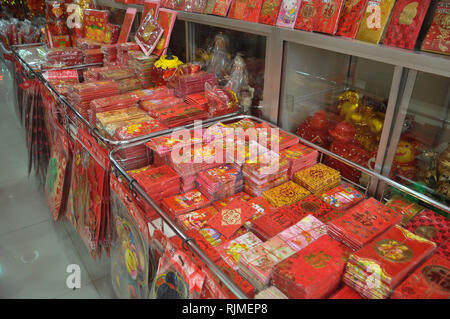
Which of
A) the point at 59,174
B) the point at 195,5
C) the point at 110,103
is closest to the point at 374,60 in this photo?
the point at 195,5

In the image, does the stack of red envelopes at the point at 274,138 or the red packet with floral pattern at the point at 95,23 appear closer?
the stack of red envelopes at the point at 274,138

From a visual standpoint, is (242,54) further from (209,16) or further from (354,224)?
(354,224)

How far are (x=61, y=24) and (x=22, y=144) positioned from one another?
153 cm

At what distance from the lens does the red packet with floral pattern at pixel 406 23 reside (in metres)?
1.30

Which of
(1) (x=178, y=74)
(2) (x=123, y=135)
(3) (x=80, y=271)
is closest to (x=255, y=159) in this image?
(2) (x=123, y=135)

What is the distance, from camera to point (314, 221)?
1363 mm

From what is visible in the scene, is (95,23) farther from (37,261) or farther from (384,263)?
(384,263)

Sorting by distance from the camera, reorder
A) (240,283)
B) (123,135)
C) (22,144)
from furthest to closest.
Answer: (22,144) < (123,135) < (240,283)

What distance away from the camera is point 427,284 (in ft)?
3.24

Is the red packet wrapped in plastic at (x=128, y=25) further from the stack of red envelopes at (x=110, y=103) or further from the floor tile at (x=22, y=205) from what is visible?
the floor tile at (x=22, y=205)

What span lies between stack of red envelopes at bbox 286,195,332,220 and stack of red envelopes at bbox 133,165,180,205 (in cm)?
54

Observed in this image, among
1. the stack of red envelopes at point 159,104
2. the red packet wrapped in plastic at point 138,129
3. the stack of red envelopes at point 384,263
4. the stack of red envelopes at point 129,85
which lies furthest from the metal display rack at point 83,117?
the stack of red envelopes at point 384,263

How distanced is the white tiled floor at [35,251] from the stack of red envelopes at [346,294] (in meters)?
1.70

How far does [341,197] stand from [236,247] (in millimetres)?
567
